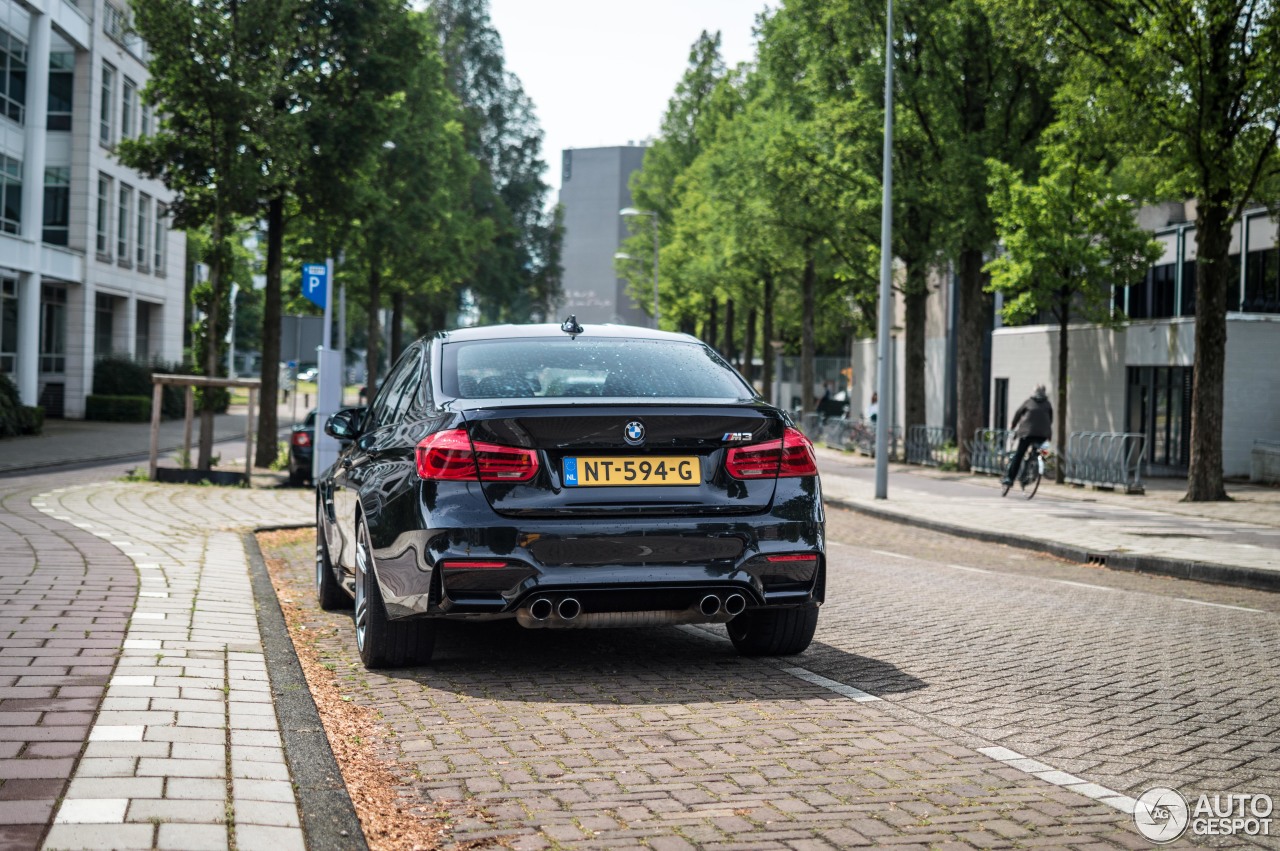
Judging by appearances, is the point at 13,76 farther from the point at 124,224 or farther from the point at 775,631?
the point at 775,631

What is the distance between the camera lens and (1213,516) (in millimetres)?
19594

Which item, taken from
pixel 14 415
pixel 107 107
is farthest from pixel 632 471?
pixel 107 107

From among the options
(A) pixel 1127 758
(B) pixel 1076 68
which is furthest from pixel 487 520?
(B) pixel 1076 68

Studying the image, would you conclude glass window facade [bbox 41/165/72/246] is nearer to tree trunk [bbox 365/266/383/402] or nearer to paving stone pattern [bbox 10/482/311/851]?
tree trunk [bbox 365/266/383/402]

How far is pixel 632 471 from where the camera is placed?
623 cm

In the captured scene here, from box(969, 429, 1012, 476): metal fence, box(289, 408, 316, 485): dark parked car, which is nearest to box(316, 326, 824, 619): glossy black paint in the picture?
box(289, 408, 316, 485): dark parked car

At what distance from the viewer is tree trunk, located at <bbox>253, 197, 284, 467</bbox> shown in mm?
24812

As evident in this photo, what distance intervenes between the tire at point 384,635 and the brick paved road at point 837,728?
3.6 inches

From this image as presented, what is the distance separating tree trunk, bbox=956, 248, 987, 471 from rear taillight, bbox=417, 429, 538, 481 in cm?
2404

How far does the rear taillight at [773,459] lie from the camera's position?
6.39 m

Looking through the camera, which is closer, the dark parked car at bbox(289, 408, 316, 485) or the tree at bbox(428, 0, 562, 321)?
the dark parked car at bbox(289, 408, 316, 485)

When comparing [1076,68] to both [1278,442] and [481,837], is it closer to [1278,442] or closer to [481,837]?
[1278,442]

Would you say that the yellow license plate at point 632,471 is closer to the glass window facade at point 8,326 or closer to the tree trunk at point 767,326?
the glass window facade at point 8,326

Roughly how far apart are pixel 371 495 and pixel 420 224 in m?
33.0
